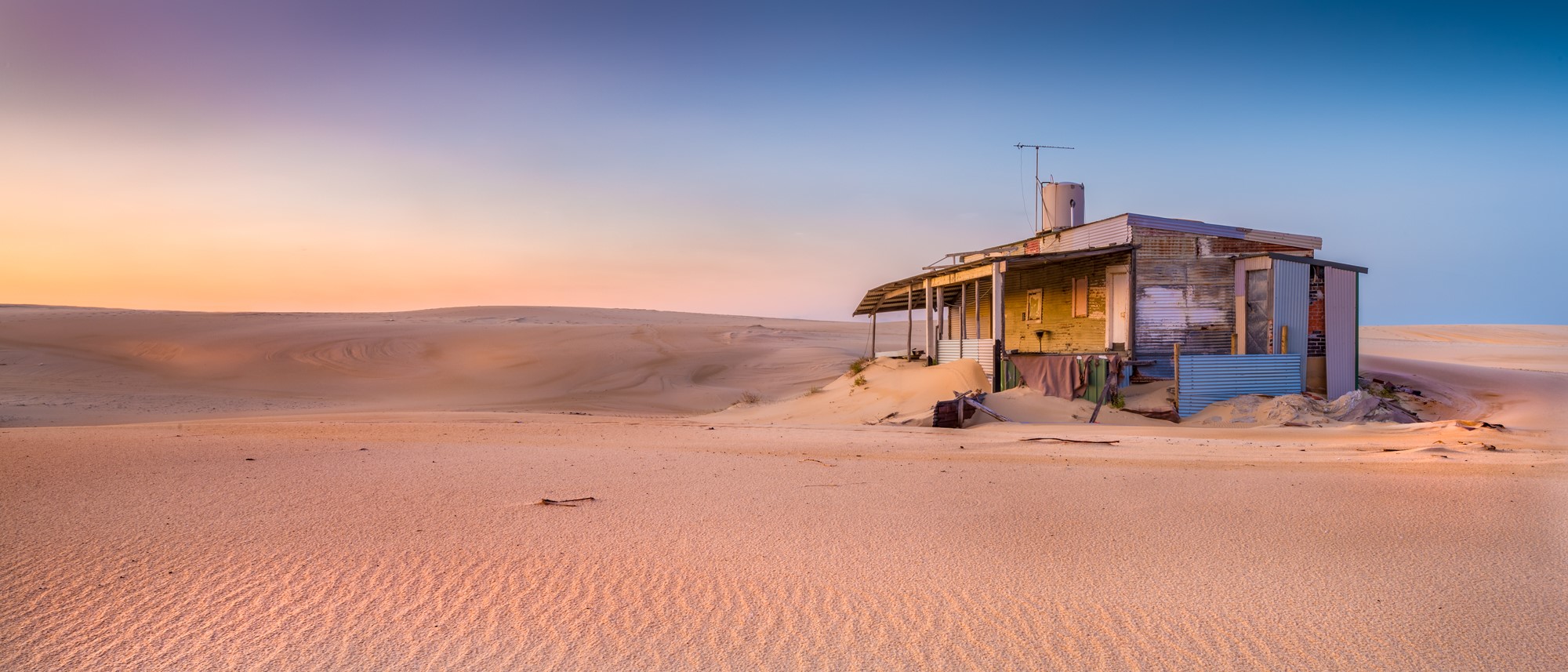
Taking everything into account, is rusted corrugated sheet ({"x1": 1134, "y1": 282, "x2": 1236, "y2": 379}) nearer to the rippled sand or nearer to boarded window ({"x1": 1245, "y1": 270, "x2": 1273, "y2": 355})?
boarded window ({"x1": 1245, "y1": 270, "x2": 1273, "y2": 355})

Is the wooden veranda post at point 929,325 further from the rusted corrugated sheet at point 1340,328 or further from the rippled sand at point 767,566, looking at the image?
the rippled sand at point 767,566

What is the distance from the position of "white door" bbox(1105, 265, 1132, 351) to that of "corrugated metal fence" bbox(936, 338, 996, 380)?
264cm

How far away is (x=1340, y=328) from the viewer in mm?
17156

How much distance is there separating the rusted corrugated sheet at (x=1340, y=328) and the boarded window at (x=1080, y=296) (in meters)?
4.67

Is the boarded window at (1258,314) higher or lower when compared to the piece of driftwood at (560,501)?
higher

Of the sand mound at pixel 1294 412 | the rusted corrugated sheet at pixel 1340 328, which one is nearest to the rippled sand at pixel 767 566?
the sand mound at pixel 1294 412

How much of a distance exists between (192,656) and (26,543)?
190 centimetres

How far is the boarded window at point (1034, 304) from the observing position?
2086 centimetres

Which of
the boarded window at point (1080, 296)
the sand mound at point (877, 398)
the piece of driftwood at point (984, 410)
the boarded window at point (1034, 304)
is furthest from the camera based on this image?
the boarded window at point (1034, 304)

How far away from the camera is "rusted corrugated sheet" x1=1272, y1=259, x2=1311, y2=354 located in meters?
16.8

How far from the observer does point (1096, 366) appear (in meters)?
15.9

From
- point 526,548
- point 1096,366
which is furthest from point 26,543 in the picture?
point 1096,366

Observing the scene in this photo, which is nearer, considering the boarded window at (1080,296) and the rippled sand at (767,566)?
the rippled sand at (767,566)

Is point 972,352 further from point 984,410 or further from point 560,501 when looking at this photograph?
point 560,501
